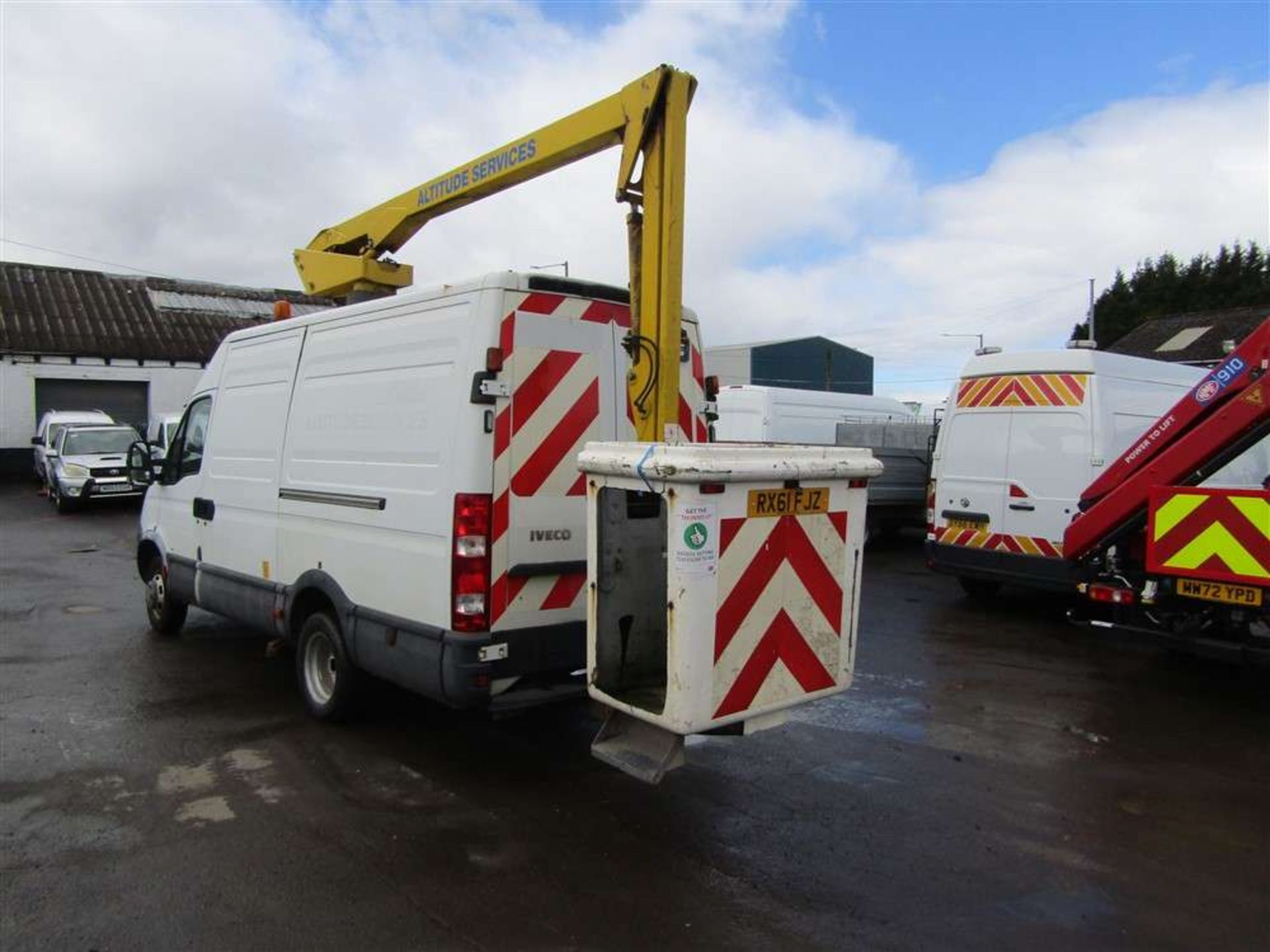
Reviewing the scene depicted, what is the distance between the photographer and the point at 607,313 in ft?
16.3

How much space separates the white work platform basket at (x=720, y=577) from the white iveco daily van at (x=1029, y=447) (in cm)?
500

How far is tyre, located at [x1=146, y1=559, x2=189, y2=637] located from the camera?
25.5ft

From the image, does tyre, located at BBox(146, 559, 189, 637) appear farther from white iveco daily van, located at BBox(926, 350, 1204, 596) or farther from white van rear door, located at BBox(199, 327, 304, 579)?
white iveco daily van, located at BBox(926, 350, 1204, 596)

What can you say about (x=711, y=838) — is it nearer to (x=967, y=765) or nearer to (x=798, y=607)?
(x=798, y=607)

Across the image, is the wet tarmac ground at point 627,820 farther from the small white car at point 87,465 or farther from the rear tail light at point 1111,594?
the small white car at point 87,465

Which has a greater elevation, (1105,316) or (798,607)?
(1105,316)

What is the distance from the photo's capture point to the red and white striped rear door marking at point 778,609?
3.75 m

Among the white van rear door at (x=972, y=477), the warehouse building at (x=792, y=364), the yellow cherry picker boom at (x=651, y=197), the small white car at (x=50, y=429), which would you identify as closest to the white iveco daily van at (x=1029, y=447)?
the white van rear door at (x=972, y=477)

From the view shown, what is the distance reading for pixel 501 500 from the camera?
14.5 feet

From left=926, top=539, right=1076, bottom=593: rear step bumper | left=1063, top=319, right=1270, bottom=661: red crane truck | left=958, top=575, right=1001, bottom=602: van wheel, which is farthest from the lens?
left=958, top=575, right=1001, bottom=602: van wheel

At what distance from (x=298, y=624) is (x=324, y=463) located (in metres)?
1.10

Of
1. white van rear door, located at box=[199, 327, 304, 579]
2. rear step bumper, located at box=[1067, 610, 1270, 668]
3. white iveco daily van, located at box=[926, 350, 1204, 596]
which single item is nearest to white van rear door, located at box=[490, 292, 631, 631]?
white van rear door, located at box=[199, 327, 304, 579]

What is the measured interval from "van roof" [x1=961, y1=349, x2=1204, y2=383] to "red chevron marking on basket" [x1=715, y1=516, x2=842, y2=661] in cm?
566

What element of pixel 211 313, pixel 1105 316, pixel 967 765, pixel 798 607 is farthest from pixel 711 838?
pixel 1105 316
